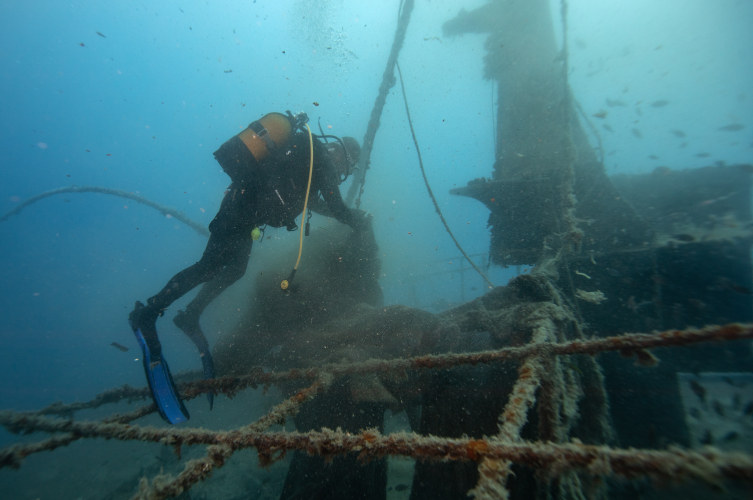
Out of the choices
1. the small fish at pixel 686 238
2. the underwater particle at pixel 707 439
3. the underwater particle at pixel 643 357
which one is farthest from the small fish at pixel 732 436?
the underwater particle at pixel 643 357

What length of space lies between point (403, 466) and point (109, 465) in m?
11.6

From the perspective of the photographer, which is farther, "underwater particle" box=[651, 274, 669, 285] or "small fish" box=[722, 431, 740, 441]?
"underwater particle" box=[651, 274, 669, 285]

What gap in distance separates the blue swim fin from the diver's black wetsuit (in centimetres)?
52

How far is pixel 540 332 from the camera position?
2.25 meters

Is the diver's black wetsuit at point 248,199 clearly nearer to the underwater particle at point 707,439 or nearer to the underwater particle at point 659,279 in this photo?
the underwater particle at point 659,279

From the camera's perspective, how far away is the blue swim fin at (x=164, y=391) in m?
3.10

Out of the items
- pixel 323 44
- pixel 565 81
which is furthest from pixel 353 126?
pixel 565 81

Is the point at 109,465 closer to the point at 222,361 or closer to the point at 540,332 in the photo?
the point at 222,361

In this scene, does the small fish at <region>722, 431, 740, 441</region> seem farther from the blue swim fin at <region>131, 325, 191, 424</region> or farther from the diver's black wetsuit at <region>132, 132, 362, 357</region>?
the blue swim fin at <region>131, 325, 191, 424</region>

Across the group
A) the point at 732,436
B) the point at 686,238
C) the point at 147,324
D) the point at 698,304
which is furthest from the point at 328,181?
the point at 732,436

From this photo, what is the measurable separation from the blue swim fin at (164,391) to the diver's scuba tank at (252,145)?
2652mm

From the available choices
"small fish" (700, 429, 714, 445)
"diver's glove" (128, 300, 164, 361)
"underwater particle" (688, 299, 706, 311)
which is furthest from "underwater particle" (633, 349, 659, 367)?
"diver's glove" (128, 300, 164, 361)

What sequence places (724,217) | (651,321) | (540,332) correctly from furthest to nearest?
(724,217) → (651,321) → (540,332)

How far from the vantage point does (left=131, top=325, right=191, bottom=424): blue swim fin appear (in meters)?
3.10
